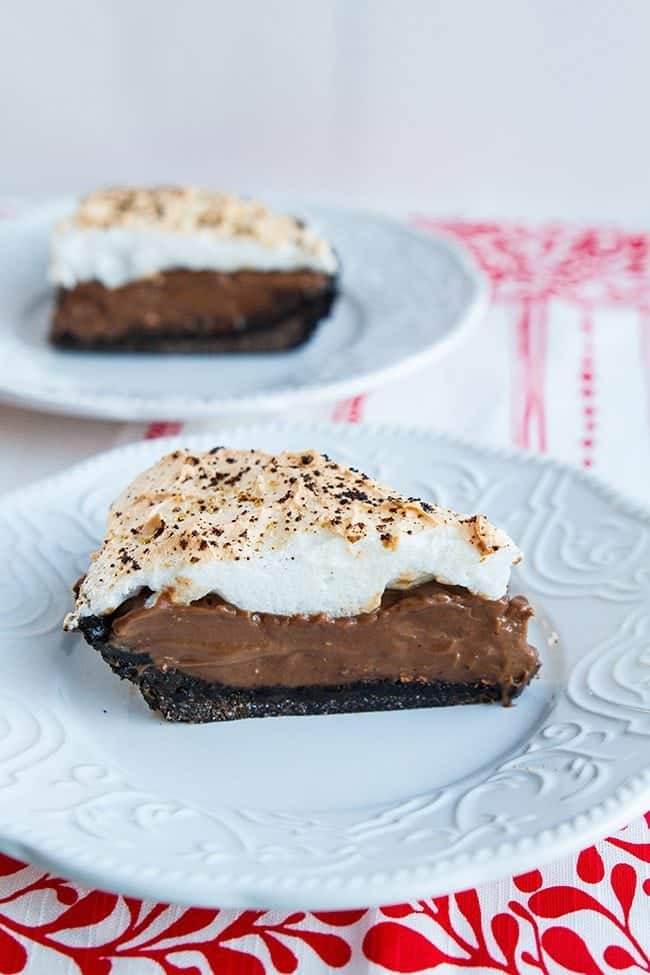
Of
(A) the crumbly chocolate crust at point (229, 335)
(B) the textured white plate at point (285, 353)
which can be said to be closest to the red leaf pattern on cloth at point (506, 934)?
(B) the textured white plate at point (285, 353)

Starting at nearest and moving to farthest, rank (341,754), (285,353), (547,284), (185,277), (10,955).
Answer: (10,955), (341,754), (285,353), (185,277), (547,284)

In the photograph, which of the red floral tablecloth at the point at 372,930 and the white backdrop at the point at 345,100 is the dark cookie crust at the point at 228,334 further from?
the red floral tablecloth at the point at 372,930

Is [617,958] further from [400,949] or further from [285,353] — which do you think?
[285,353]

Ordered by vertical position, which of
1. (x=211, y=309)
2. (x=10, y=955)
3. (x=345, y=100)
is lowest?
(x=10, y=955)

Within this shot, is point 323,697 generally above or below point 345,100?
below

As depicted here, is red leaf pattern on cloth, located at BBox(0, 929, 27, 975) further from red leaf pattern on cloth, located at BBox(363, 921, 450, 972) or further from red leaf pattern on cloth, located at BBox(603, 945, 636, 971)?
red leaf pattern on cloth, located at BBox(603, 945, 636, 971)

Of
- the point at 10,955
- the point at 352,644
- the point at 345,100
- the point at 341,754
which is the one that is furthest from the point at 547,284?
the point at 10,955
